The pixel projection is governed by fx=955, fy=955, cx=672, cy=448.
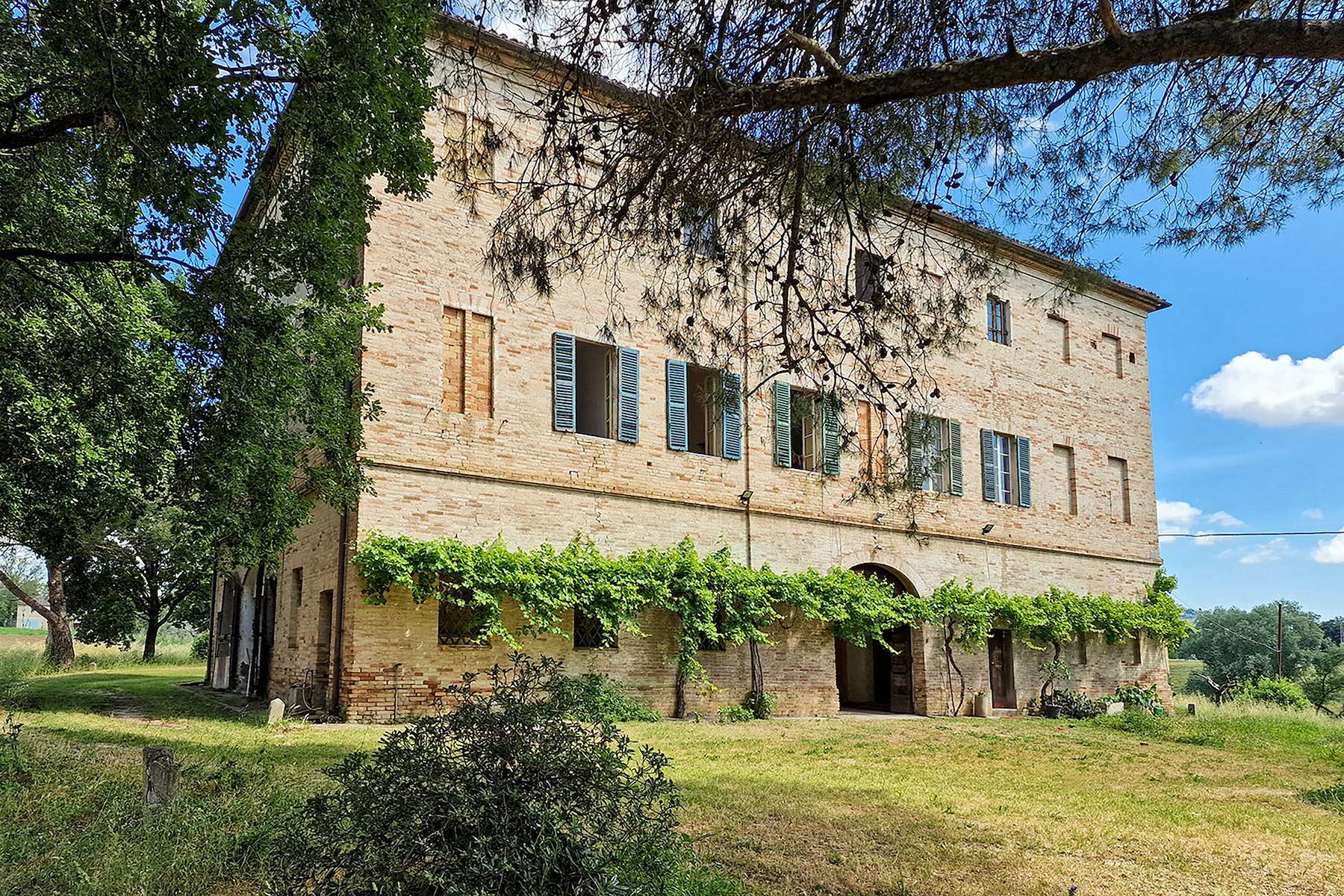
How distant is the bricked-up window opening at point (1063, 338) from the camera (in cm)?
2248

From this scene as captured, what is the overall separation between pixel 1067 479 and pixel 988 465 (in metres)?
3.16

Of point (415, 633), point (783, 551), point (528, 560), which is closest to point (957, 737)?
point (783, 551)

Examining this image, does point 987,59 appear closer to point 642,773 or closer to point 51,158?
point 642,773

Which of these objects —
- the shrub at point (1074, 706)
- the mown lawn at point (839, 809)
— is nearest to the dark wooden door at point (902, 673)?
the shrub at point (1074, 706)

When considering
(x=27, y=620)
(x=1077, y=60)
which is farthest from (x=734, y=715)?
(x=27, y=620)

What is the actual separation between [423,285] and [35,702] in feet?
28.5

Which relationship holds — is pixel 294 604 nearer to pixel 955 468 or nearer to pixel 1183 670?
pixel 955 468

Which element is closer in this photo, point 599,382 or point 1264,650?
point 599,382

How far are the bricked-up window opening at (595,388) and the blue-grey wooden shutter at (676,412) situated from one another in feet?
3.31

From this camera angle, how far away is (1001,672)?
2033 centimetres

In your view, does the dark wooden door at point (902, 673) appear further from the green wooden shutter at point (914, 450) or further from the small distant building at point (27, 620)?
the small distant building at point (27, 620)

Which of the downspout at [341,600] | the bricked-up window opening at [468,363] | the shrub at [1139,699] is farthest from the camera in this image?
the shrub at [1139,699]

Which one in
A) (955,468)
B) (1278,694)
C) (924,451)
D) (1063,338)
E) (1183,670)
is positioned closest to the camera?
(924,451)

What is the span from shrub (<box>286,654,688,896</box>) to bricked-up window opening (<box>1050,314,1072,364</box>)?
20853 millimetres
